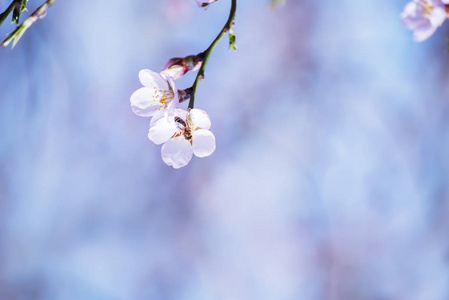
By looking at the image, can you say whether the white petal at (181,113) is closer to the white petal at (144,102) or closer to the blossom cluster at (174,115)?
the blossom cluster at (174,115)

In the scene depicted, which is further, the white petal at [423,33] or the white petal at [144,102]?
the white petal at [144,102]

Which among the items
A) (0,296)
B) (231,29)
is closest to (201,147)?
(231,29)

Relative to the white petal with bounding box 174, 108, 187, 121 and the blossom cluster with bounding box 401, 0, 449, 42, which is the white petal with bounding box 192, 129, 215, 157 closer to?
the white petal with bounding box 174, 108, 187, 121

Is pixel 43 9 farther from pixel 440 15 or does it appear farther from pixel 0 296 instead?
pixel 0 296

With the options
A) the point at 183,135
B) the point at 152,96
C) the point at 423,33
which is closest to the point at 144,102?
the point at 152,96

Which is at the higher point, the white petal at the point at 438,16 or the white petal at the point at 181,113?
the white petal at the point at 181,113

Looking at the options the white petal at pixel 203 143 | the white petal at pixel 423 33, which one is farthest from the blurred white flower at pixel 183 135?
the white petal at pixel 423 33
